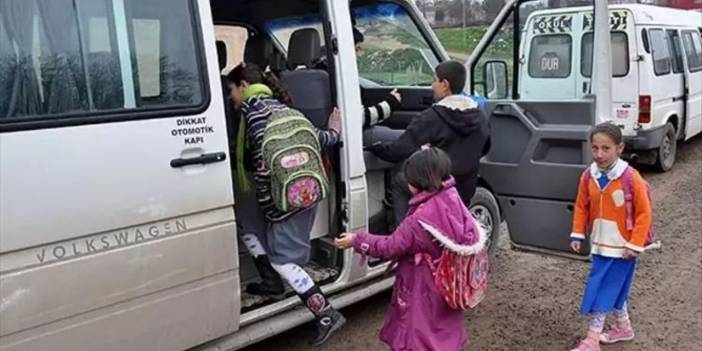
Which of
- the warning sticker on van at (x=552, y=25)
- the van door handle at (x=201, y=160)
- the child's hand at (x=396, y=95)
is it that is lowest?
the van door handle at (x=201, y=160)

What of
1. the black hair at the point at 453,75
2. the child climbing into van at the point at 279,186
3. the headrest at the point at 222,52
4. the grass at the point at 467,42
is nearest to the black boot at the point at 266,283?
the child climbing into van at the point at 279,186

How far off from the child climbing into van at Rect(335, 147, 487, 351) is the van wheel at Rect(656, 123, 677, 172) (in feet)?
23.8

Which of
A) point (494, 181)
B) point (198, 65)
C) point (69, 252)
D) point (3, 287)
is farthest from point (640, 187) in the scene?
point (3, 287)

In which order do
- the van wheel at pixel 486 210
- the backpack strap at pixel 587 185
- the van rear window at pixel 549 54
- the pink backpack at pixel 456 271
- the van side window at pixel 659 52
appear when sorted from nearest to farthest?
the pink backpack at pixel 456 271
the backpack strap at pixel 587 185
the van wheel at pixel 486 210
the van rear window at pixel 549 54
the van side window at pixel 659 52

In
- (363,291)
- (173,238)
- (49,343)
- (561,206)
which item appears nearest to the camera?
(49,343)

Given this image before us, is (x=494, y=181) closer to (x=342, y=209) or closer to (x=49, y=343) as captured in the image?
(x=342, y=209)

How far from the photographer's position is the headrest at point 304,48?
437 cm

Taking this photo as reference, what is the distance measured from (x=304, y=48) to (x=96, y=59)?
6.04ft

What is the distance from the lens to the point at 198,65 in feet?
10.1

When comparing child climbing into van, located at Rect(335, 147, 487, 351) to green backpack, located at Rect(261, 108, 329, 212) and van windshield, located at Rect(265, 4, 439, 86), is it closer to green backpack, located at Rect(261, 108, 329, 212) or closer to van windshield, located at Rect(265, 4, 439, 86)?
green backpack, located at Rect(261, 108, 329, 212)

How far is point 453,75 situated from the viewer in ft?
13.1

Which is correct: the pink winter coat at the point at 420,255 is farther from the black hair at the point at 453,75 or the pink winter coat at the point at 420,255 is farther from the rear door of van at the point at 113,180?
the black hair at the point at 453,75

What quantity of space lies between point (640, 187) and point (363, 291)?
168 cm

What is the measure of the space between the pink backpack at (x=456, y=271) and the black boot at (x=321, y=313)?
2.93 feet
